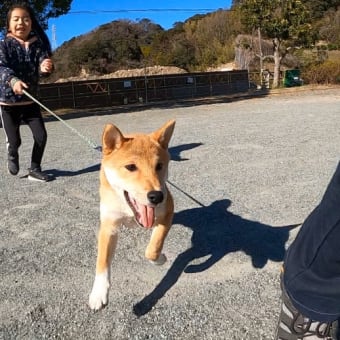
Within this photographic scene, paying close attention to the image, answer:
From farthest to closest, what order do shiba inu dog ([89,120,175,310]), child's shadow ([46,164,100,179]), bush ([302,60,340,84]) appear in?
1. bush ([302,60,340,84])
2. child's shadow ([46,164,100,179])
3. shiba inu dog ([89,120,175,310])

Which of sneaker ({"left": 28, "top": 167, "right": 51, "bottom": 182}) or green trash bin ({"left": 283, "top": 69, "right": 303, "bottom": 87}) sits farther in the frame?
green trash bin ({"left": 283, "top": 69, "right": 303, "bottom": 87})

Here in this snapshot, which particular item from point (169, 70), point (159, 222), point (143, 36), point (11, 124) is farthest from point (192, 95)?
point (143, 36)

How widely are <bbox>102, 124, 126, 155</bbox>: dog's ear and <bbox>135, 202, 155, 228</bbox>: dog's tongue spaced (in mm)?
453

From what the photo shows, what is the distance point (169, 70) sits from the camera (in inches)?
1256

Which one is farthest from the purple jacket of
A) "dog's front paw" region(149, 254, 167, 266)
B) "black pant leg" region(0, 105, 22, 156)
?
"dog's front paw" region(149, 254, 167, 266)

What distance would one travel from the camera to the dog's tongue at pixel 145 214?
7.63 ft

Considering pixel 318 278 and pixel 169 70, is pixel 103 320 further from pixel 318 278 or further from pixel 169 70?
pixel 169 70

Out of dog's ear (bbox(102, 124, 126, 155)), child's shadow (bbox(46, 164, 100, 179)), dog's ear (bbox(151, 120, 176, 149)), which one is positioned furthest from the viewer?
child's shadow (bbox(46, 164, 100, 179))

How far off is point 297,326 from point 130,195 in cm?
110

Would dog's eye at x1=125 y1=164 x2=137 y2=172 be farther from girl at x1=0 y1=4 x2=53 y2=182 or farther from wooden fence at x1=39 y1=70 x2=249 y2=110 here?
wooden fence at x1=39 y1=70 x2=249 y2=110

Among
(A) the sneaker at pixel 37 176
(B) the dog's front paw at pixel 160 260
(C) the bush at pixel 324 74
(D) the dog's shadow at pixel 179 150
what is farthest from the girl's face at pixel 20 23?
(C) the bush at pixel 324 74

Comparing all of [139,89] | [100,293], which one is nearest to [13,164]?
[100,293]

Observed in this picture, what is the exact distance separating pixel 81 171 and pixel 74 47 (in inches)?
1635

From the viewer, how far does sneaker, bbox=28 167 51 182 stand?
15.6 ft
